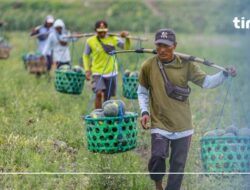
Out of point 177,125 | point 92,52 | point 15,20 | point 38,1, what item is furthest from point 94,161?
point 38,1

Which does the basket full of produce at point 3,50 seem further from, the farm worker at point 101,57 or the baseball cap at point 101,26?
the baseball cap at point 101,26

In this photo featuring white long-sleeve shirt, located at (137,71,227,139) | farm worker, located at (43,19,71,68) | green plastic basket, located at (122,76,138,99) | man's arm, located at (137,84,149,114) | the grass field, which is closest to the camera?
white long-sleeve shirt, located at (137,71,227,139)

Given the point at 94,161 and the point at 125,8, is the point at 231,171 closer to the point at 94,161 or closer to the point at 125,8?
the point at 94,161

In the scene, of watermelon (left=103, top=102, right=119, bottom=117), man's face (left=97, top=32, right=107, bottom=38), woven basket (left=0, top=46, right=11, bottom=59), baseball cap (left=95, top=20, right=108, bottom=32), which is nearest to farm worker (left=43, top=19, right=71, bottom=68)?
woven basket (left=0, top=46, right=11, bottom=59)

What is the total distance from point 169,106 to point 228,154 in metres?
0.59

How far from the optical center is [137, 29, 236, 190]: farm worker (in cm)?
531

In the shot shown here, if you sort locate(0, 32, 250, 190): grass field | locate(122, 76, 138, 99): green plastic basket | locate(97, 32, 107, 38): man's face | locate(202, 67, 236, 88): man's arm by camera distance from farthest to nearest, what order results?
1. locate(122, 76, 138, 99): green plastic basket
2. locate(97, 32, 107, 38): man's face
3. locate(0, 32, 250, 190): grass field
4. locate(202, 67, 236, 88): man's arm

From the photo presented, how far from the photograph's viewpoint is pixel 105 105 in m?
5.67

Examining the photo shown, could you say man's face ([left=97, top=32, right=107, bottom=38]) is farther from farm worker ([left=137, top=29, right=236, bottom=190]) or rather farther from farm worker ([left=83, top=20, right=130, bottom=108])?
farm worker ([left=137, top=29, right=236, bottom=190])

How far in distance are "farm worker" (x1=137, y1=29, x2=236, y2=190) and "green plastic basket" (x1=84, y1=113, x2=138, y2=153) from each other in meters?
0.22

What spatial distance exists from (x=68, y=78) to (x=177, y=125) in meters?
3.78

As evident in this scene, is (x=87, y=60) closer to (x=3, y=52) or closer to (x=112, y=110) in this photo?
(x=112, y=110)

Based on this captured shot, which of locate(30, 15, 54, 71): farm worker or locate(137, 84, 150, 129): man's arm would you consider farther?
locate(30, 15, 54, 71): farm worker

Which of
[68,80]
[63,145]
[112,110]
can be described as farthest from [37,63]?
[112,110]
